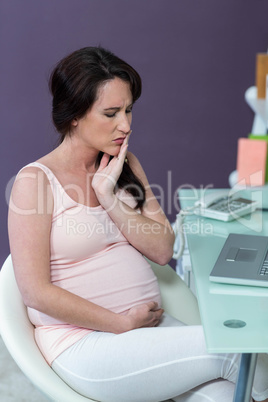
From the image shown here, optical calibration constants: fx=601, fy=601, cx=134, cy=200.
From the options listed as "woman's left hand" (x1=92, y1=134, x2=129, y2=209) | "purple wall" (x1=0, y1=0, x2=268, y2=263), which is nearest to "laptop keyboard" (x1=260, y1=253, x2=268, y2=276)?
"woman's left hand" (x1=92, y1=134, x2=129, y2=209)

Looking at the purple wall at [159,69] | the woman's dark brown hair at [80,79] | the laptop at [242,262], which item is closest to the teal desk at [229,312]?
the laptop at [242,262]

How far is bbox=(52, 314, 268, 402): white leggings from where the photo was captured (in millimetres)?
1351

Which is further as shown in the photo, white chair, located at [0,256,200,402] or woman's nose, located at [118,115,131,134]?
woman's nose, located at [118,115,131,134]

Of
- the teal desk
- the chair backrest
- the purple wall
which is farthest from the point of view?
the purple wall

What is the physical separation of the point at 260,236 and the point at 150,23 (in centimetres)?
145

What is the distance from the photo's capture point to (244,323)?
125 cm

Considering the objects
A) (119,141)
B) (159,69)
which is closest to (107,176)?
(119,141)

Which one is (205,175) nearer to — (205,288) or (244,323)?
(205,288)

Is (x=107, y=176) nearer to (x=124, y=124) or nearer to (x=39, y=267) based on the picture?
(x=124, y=124)

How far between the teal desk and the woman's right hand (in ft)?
0.53

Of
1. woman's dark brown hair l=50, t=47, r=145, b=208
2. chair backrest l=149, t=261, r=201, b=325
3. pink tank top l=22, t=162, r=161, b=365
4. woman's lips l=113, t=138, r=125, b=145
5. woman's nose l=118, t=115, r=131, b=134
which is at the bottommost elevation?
chair backrest l=149, t=261, r=201, b=325

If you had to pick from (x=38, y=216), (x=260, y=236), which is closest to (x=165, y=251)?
(x=260, y=236)

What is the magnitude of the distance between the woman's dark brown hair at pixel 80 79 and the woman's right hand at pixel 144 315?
0.53 m

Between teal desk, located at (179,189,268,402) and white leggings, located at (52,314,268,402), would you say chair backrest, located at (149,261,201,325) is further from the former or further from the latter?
white leggings, located at (52,314,268,402)
